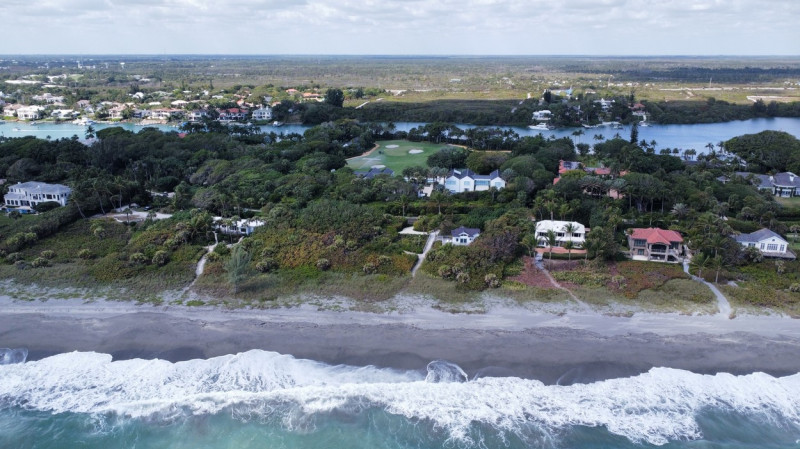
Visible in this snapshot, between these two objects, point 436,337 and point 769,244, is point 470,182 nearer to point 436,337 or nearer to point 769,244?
point 769,244

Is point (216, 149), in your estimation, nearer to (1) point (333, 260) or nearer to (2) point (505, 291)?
(1) point (333, 260)

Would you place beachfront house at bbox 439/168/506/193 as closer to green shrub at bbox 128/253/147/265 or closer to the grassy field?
the grassy field

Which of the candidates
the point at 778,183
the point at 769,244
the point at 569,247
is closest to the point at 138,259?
the point at 569,247

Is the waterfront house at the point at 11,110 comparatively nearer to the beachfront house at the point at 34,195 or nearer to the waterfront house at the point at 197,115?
the waterfront house at the point at 197,115

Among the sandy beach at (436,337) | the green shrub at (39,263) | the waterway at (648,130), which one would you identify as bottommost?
the sandy beach at (436,337)

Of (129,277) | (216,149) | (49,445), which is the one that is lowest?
(49,445)

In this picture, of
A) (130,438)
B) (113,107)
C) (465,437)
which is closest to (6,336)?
(130,438)

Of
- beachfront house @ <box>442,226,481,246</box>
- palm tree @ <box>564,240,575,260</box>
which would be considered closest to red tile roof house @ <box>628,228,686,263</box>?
palm tree @ <box>564,240,575,260</box>

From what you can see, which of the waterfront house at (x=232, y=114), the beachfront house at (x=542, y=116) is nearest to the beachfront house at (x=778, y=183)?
the beachfront house at (x=542, y=116)
